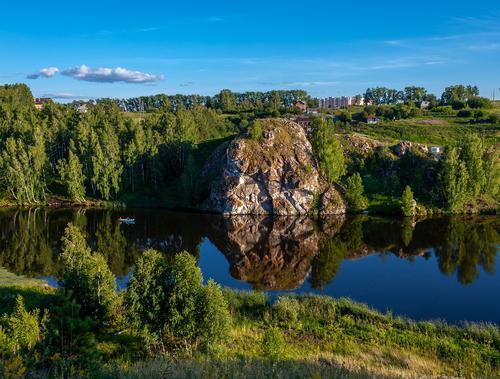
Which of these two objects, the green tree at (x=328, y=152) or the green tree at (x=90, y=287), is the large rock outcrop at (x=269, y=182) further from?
the green tree at (x=90, y=287)

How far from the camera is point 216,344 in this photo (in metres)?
27.1

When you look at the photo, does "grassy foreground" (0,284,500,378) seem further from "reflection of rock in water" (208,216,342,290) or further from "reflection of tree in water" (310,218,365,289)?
"reflection of tree in water" (310,218,365,289)

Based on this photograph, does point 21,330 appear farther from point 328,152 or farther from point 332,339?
point 328,152

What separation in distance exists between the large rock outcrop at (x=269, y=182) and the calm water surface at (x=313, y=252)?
4.54m

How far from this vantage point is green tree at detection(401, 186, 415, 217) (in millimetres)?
84125

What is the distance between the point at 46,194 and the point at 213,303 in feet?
276

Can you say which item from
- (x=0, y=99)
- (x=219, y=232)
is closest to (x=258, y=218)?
Answer: (x=219, y=232)

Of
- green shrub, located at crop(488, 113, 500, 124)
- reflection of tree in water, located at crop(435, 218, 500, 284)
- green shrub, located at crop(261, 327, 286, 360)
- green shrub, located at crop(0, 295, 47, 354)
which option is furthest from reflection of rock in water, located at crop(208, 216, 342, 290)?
green shrub, located at crop(488, 113, 500, 124)

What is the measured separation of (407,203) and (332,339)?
58374 mm

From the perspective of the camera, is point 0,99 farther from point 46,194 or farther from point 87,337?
point 87,337

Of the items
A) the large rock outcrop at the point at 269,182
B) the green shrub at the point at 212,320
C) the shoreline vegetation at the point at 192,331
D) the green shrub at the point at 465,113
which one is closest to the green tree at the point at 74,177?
the large rock outcrop at the point at 269,182

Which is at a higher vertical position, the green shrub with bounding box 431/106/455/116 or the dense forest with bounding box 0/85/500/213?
the green shrub with bounding box 431/106/455/116

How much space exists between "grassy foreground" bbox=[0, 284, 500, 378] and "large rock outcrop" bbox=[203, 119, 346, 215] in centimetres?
4664

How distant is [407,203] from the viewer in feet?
277
